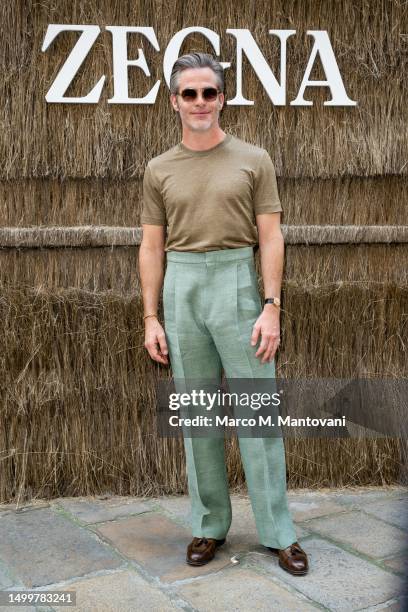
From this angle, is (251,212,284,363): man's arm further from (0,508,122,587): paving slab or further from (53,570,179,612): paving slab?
(0,508,122,587): paving slab

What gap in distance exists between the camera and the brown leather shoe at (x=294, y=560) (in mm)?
2977

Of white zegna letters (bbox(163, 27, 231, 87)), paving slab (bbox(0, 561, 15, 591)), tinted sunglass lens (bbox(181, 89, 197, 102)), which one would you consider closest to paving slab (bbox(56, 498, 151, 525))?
paving slab (bbox(0, 561, 15, 591))

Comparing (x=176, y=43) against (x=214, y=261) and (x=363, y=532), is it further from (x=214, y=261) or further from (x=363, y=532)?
(x=363, y=532)

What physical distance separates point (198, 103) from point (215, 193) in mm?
333

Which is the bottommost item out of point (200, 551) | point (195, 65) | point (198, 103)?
point (200, 551)

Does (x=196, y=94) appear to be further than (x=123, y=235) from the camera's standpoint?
No

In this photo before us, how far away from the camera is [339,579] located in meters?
2.97

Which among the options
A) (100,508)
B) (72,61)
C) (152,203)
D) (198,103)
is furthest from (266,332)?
(72,61)

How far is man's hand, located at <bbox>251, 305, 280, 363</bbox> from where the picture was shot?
9.38ft

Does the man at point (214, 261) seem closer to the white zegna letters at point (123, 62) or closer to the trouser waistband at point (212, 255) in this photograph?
the trouser waistband at point (212, 255)

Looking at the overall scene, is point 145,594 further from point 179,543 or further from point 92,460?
point 92,460

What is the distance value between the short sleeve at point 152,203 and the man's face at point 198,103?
27 centimetres

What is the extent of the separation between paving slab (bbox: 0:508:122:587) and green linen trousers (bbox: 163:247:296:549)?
0.50m

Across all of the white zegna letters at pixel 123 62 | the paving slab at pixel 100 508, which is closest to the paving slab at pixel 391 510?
the paving slab at pixel 100 508
